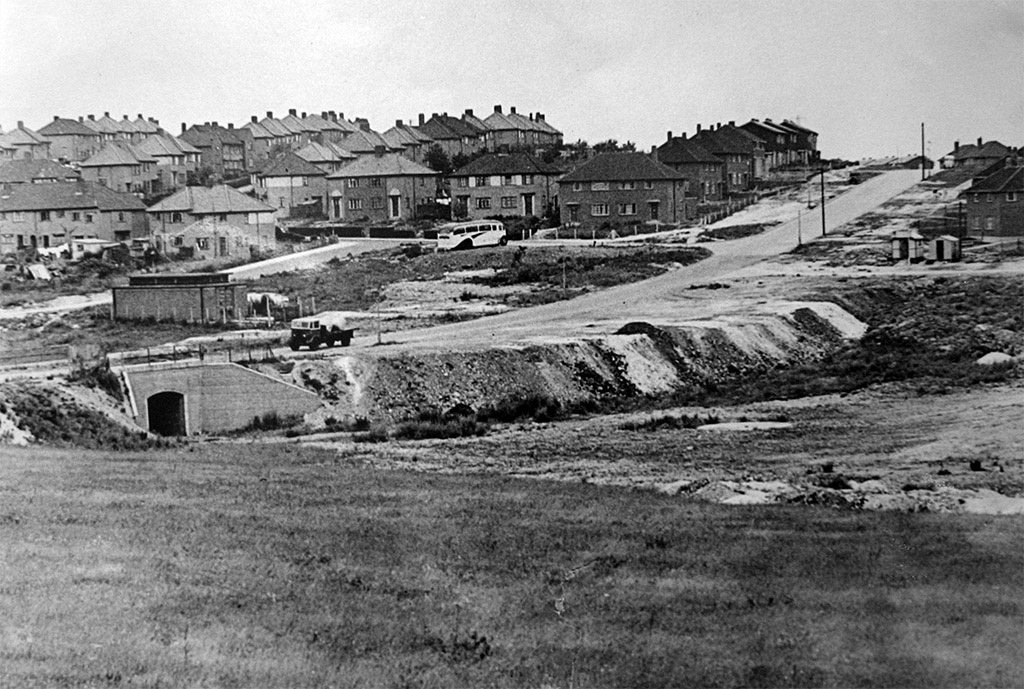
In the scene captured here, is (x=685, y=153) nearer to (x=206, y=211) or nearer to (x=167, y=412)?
(x=206, y=211)

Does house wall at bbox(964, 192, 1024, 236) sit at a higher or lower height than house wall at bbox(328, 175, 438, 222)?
lower

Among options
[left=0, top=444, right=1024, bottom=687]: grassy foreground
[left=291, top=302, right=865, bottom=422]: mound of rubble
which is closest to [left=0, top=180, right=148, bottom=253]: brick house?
[left=291, top=302, right=865, bottom=422]: mound of rubble

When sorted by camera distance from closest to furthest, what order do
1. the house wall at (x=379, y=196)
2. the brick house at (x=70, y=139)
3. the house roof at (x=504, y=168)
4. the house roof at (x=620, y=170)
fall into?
the brick house at (x=70, y=139) → the house wall at (x=379, y=196) → the house roof at (x=620, y=170) → the house roof at (x=504, y=168)

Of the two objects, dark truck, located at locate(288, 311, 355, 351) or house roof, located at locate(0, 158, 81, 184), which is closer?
dark truck, located at locate(288, 311, 355, 351)

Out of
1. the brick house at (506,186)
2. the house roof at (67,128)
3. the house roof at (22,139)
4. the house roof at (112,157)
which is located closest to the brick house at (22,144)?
the house roof at (22,139)

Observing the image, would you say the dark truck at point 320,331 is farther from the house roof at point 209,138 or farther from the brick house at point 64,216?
the house roof at point 209,138

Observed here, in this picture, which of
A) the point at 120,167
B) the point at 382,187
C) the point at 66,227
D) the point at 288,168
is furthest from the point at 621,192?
the point at 66,227

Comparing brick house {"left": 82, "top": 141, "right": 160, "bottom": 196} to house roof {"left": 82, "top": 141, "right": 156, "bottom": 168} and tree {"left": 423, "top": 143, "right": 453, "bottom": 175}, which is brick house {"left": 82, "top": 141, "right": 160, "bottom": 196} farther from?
tree {"left": 423, "top": 143, "right": 453, "bottom": 175}
